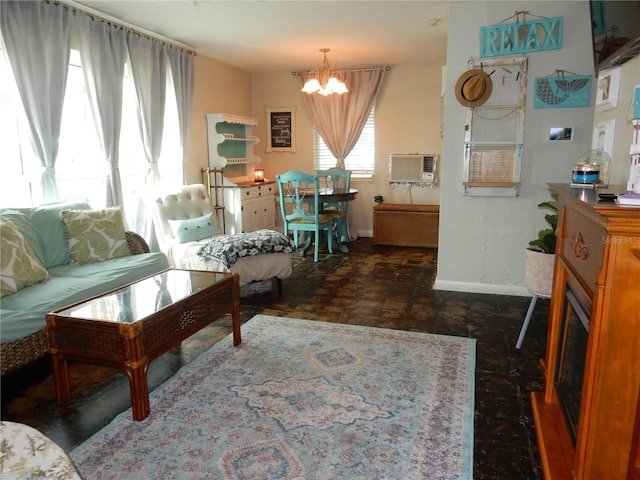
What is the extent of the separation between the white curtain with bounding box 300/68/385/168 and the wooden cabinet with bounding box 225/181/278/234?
3.61 ft

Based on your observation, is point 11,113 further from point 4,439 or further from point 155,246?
point 4,439

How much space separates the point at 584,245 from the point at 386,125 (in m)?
4.95

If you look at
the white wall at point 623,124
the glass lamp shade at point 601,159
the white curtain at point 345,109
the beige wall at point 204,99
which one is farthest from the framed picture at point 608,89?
A: the beige wall at point 204,99

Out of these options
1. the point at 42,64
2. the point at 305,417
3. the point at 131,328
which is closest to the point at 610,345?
the point at 305,417

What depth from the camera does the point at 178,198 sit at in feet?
13.9

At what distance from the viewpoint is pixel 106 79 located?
3861 mm

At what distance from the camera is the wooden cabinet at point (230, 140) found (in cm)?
540

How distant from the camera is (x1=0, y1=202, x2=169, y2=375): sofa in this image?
225 centimetres

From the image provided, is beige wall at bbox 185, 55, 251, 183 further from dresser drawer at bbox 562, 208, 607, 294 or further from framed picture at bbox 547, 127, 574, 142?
dresser drawer at bbox 562, 208, 607, 294

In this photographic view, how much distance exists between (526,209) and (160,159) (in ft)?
11.9

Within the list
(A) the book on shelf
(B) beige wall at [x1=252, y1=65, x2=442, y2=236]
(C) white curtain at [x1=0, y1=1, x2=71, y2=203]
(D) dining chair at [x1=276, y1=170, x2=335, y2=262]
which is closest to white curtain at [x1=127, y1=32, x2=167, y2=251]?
Answer: (C) white curtain at [x1=0, y1=1, x2=71, y2=203]

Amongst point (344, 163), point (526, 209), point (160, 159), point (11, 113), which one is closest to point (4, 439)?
point (11, 113)

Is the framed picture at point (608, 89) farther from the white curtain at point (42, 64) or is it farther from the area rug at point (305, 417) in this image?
the white curtain at point (42, 64)

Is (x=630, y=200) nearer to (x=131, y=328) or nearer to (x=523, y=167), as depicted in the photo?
(x=131, y=328)
